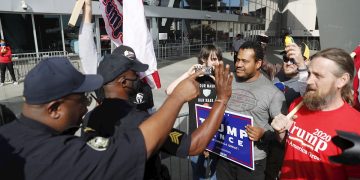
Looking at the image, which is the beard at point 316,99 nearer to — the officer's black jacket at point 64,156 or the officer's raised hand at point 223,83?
the officer's raised hand at point 223,83

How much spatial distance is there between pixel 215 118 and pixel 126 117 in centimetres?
59

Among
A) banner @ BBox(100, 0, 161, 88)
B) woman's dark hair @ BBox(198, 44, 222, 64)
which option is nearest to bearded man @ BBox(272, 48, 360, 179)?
woman's dark hair @ BBox(198, 44, 222, 64)

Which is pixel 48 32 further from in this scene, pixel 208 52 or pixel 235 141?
pixel 235 141

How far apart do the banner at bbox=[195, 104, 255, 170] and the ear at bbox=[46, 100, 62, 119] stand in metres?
1.68

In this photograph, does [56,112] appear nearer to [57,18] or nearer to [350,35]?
[350,35]

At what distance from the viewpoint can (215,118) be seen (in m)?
1.77

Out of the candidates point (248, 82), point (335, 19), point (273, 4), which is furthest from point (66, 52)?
point (273, 4)

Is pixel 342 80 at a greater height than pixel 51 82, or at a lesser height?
lesser

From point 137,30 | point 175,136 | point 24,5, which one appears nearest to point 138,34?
point 137,30

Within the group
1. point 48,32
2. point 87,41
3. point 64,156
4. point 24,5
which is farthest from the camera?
point 48,32

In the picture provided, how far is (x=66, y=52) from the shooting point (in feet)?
48.6

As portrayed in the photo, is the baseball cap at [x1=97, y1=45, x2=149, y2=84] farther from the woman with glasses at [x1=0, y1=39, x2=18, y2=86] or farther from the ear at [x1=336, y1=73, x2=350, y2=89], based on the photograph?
the woman with glasses at [x1=0, y1=39, x2=18, y2=86]

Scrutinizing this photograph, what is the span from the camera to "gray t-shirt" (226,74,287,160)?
8.88 ft

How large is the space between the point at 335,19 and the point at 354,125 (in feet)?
19.8
